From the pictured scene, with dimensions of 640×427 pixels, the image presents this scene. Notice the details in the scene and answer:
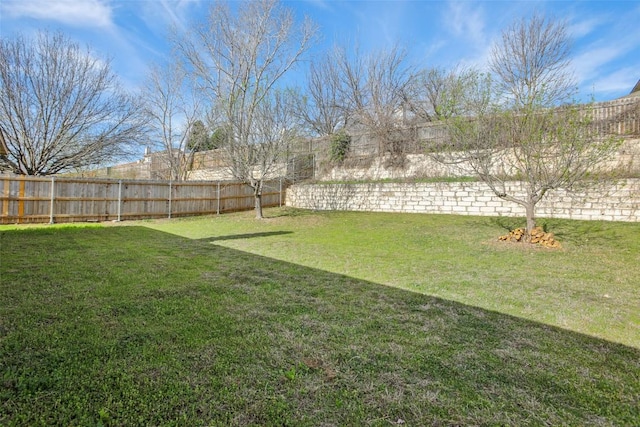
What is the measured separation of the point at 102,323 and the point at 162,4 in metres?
13.1

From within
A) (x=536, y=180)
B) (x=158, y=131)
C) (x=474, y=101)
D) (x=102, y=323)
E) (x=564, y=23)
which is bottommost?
(x=102, y=323)

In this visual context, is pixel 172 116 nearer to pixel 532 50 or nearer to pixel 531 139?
pixel 532 50

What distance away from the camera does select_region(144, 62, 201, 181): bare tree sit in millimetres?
19797

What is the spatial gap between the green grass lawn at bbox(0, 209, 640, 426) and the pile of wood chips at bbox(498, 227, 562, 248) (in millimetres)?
1350

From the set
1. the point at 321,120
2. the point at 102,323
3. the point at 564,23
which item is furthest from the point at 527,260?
the point at 321,120

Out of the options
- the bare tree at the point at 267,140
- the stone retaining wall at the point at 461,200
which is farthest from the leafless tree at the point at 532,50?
the bare tree at the point at 267,140

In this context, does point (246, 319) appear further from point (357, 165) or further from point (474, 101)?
point (357, 165)

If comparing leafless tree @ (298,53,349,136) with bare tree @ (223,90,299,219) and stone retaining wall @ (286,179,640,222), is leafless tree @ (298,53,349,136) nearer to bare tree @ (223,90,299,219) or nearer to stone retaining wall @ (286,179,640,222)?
stone retaining wall @ (286,179,640,222)

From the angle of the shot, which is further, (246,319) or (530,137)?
(530,137)

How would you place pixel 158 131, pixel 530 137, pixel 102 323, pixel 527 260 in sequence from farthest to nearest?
1. pixel 158 131
2. pixel 530 137
3. pixel 527 260
4. pixel 102 323

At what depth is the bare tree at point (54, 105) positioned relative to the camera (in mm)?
13750

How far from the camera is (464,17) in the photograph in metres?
11.6

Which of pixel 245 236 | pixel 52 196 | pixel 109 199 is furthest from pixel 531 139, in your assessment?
pixel 52 196

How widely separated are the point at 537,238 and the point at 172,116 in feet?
68.4
